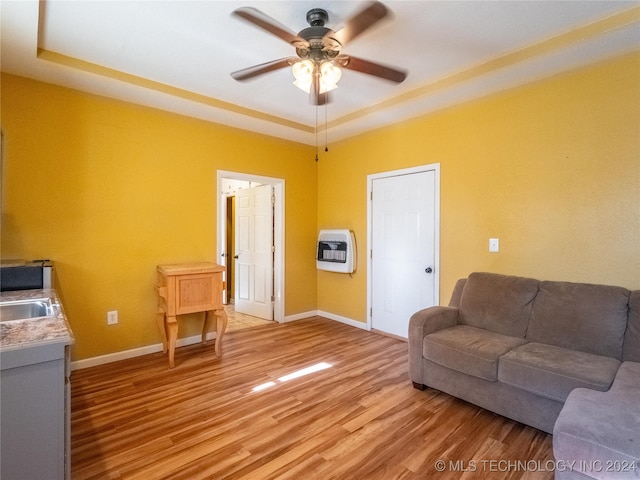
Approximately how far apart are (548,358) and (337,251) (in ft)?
8.91

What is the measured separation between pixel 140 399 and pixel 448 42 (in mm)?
3551

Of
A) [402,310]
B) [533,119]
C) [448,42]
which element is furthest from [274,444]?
[533,119]

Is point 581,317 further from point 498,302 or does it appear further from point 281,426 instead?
point 281,426

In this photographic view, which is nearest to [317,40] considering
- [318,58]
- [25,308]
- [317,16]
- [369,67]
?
[318,58]

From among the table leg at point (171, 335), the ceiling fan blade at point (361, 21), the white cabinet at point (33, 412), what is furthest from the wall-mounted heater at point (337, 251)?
the white cabinet at point (33, 412)

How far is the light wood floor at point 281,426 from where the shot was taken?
1.74 m

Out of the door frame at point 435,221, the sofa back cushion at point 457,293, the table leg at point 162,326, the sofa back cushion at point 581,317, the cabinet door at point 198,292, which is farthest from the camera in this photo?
the door frame at point 435,221

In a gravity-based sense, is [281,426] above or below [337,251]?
below

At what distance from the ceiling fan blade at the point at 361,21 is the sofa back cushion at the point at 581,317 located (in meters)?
2.30

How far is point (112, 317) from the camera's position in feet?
10.3

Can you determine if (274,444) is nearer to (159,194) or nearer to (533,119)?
(159,194)

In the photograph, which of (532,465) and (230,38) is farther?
(230,38)

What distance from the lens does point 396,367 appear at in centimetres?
304

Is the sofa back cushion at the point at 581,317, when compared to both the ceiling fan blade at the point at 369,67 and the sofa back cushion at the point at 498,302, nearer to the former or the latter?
the sofa back cushion at the point at 498,302
